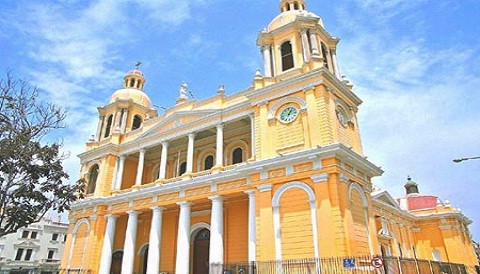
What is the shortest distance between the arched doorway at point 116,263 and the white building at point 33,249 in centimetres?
2290

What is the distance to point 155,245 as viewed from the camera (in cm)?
1973

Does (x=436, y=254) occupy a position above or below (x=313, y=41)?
below

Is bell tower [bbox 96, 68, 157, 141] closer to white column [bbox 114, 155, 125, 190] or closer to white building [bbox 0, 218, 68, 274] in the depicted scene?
white column [bbox 114, 155, 125, 190]

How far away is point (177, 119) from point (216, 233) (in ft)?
28.4

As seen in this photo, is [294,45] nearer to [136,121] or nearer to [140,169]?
[140,169]

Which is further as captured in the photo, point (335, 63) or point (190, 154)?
point (190, 154)

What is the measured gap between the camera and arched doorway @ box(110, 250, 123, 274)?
75.4 feet

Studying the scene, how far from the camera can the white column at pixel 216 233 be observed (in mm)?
17297

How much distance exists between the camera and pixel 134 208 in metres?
22.2

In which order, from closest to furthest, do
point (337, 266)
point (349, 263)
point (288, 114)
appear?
point (349, 263) < point (337, 266) < point (288, 114)

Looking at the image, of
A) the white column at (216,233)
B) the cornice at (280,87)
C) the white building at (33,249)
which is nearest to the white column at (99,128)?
the white column at (216,233)

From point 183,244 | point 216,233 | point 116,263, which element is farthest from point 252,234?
point 116,263

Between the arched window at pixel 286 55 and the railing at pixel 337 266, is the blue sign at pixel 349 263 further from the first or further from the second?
the arched window at pixel 286 55

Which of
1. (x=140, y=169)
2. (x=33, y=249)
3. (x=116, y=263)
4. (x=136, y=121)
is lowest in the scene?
(x=116, y=263)
